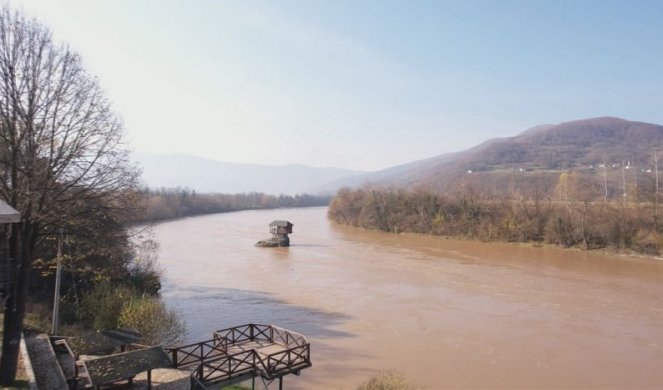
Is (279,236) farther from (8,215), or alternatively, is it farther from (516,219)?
(8,215)

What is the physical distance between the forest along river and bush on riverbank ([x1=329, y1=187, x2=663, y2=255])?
369cm

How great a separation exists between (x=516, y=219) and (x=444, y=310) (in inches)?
1390

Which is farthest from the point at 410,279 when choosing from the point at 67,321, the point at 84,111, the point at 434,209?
the point at 434,209

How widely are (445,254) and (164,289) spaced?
26881mm

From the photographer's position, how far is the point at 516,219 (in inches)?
2180

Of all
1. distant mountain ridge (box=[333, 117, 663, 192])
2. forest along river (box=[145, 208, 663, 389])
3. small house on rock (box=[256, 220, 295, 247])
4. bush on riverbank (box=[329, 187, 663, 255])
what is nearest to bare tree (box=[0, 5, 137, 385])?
forest along river (box=[145, 208, 663, 389])

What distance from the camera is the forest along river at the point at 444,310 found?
16031 millimetres

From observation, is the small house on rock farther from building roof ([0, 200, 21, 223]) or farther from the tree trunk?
building roof ([0, 200, 21, 223])

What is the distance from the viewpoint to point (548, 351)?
1802cm

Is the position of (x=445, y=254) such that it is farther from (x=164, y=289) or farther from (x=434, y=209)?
(x=164, y=289)

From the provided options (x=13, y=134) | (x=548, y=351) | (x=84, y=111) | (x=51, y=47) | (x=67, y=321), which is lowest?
(x=548, y=351)

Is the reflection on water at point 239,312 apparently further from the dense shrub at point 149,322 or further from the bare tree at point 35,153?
the bare tree at point 35,153

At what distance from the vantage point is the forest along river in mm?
16031

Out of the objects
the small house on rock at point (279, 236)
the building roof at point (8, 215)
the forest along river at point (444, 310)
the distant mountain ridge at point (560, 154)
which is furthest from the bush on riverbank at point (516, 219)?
the distant mountain ridge at point (560, 154)
